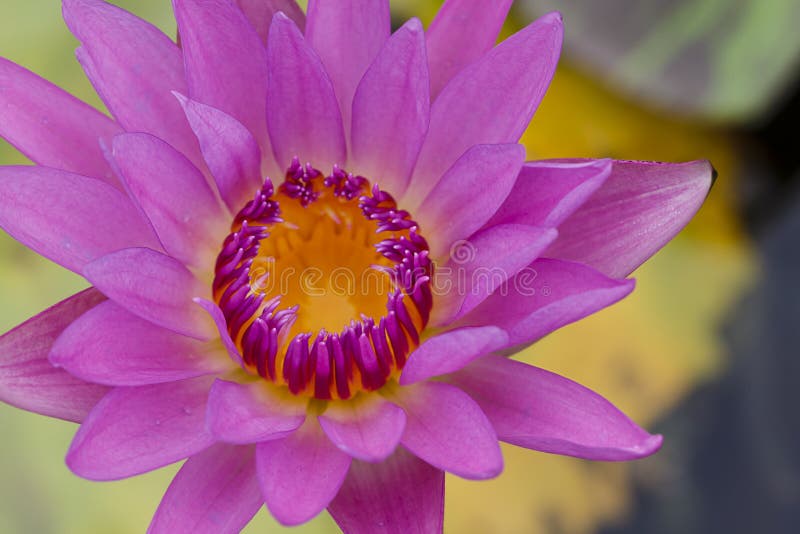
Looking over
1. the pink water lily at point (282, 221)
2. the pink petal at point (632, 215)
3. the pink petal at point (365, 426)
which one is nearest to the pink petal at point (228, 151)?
the pink water lily at point (282, 221)

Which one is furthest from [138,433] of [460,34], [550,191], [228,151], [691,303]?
[691,303]

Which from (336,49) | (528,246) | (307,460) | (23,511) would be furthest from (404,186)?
(23,511)

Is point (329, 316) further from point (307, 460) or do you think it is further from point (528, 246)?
point (528, 246)

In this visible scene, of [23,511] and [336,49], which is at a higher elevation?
[336,49]

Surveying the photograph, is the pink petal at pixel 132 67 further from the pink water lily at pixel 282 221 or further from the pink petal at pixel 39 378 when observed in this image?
the pink petal at pixel 39 378

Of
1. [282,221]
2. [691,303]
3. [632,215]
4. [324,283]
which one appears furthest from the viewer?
[691,303]

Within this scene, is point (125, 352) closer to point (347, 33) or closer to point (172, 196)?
point (172, 196)
